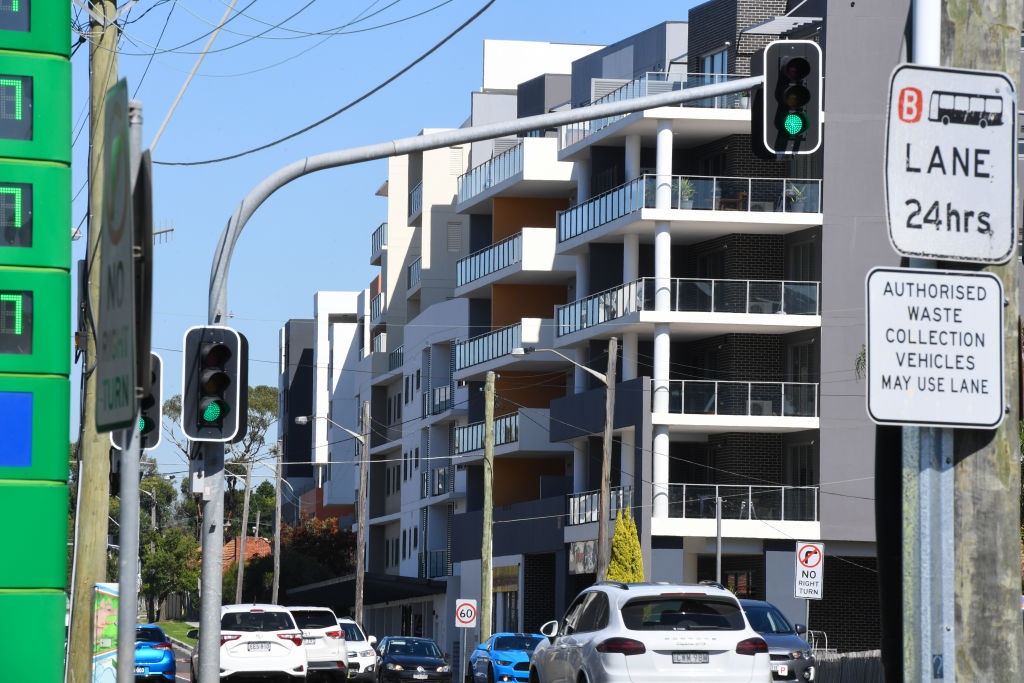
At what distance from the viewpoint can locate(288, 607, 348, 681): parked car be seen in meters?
34.8

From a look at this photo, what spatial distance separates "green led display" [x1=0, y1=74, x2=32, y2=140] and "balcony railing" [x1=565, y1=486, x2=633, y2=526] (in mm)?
36780

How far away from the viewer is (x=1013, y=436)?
554cm

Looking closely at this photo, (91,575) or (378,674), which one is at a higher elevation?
(91,575)

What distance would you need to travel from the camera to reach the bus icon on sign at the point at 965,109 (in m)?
5.46

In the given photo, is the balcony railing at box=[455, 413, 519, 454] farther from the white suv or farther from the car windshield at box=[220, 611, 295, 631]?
the white suv

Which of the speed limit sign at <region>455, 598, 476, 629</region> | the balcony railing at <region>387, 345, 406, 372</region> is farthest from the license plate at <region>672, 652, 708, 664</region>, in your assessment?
the balcony railing at <region>387, 345, 406, 372</region>

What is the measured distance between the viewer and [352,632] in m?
41.5

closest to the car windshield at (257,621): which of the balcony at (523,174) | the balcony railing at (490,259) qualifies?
the balcony railing at (490,259)

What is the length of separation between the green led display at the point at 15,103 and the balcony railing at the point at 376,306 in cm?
7383

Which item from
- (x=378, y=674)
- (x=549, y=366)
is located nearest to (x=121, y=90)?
(x=378, y=674)

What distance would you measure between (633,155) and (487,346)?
1306 centimetres

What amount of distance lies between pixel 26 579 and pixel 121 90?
10.5m

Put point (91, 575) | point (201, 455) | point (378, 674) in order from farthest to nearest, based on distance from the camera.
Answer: point (378, 674), point (91, 575), point (201, 455)

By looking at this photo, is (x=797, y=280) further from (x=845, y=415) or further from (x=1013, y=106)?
(x=1013, y=106)
